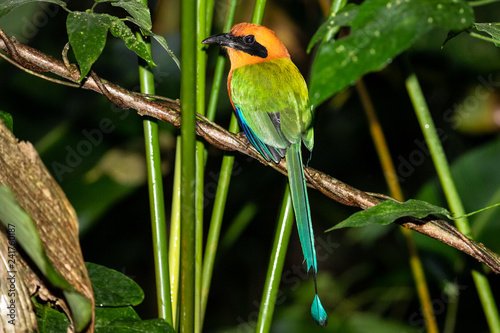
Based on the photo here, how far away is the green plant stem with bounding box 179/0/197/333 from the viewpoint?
74cm

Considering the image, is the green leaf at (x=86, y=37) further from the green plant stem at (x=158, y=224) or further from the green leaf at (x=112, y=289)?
the green leaf at (x=112, y=289)

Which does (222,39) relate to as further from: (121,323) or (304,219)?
(121,323)

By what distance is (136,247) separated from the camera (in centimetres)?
337

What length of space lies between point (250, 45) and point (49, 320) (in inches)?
47.3

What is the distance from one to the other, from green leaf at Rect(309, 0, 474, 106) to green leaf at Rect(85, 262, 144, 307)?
658 millimetres

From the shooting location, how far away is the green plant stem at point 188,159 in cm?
74

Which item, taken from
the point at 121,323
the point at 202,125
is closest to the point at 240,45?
the point at 202,125

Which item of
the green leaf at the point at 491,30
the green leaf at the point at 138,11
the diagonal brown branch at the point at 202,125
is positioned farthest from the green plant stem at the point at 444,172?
the green leaf at the point at 138,11

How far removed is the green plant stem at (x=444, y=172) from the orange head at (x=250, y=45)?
27.6 inches

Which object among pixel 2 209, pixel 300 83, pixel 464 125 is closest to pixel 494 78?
pixel 464 125

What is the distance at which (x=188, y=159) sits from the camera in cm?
79

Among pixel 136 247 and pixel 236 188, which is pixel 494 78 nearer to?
pixel 236 188

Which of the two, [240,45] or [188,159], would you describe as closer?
[188,159]

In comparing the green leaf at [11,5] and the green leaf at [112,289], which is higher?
the green leaf at [11,5]
